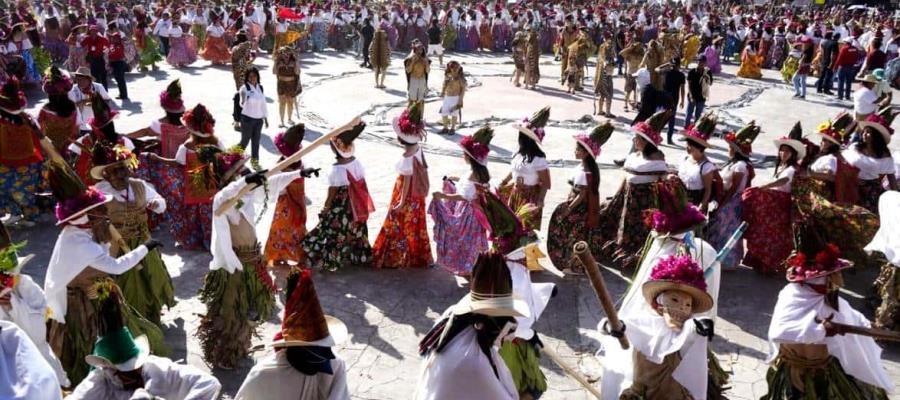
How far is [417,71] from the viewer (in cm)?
1588

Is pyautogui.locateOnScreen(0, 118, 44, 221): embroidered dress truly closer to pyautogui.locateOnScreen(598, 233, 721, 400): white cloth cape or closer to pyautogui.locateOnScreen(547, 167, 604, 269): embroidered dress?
pyautogui.locateOnScreen(547, 167, 604, 269): embroidered dress

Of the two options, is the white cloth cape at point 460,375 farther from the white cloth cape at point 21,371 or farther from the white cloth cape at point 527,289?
the white cloth cape at point 21,371

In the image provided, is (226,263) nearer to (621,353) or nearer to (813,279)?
(621,353)

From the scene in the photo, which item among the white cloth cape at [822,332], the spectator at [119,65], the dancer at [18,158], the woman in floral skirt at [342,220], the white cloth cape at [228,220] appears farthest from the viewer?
the spectator at [119,65]

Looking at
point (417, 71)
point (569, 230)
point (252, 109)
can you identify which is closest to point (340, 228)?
point (569, 230)

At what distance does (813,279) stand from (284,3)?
3170cm

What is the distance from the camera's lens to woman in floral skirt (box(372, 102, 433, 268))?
8.34 m

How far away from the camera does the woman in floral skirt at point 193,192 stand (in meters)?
8.41

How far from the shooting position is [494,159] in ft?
43.8

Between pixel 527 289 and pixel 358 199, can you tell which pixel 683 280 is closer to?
pixel 527 289

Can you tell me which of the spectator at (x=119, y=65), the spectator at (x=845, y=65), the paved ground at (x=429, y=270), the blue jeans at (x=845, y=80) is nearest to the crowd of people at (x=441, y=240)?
the paved ground at (x=429, y=270)

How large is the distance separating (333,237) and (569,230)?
8.84 feet

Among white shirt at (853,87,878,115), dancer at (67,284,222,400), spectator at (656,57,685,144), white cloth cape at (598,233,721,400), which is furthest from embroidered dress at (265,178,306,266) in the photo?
white shirt at (853,87,878,115)

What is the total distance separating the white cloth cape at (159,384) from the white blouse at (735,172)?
6448mm
